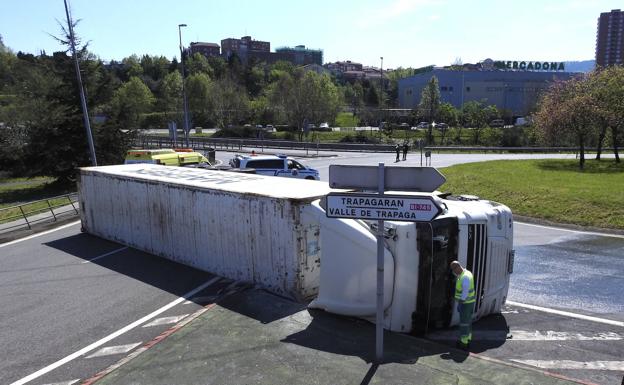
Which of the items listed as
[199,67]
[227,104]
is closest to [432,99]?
[227,104]

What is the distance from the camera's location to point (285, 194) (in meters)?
8.83

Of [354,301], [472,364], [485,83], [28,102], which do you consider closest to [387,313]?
[354,301]

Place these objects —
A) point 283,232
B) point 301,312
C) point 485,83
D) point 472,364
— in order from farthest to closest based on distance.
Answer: point 485,83 → point 283,232 → point 301,312 → point 472,364

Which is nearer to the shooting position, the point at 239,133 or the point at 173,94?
the point at 239,133

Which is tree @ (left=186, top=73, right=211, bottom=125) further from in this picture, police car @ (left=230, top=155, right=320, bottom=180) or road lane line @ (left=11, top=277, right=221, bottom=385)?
road lane line @ (left=11, top=277, right=221, bottom=385)

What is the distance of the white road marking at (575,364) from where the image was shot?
6312mm

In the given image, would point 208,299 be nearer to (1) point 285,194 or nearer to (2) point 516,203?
(1) point 285,194

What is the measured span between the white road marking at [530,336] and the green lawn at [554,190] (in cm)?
907

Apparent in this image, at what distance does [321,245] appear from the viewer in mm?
7754

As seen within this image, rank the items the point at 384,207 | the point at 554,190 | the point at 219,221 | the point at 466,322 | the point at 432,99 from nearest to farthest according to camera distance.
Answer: the point at 384,207 → the point at 466,322 → the point at 219,221 → the point at 554,190 → the point at 432,99

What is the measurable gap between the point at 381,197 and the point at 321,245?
2.32m

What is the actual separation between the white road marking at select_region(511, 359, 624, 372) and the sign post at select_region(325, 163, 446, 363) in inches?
93.6

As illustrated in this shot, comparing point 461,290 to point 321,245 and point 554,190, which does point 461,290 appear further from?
point 554,190

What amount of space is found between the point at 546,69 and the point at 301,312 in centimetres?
11927
